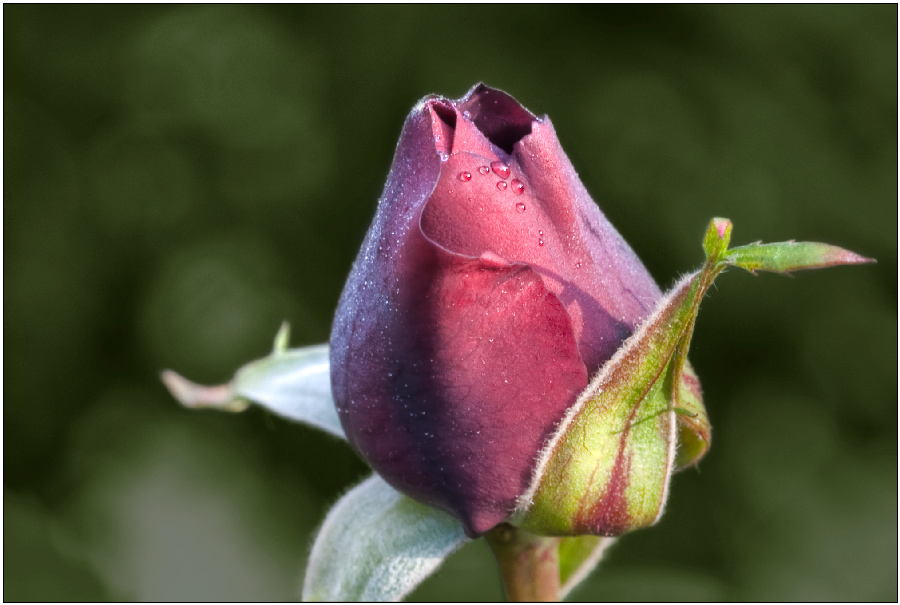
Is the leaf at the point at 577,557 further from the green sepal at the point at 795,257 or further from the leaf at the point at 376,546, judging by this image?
the green sepal at the point at 795,257

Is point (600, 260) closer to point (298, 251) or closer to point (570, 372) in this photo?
point (570, 372)

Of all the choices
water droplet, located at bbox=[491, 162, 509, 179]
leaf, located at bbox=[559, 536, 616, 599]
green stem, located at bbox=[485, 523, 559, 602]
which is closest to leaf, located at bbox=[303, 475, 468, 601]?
green stem, located at bbox=[485, 523, 559, 602]

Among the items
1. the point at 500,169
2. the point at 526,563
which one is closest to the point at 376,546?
the point at 526,563

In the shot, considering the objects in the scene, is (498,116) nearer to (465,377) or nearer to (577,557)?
(465,377)

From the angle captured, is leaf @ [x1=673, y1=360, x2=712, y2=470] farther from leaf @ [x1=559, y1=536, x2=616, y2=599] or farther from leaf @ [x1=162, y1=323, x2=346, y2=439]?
leaf @ [x1=162, y1=323, x2=346, y2=439]

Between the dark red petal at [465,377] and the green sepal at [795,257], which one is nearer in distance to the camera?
the green sepal at [795,257]

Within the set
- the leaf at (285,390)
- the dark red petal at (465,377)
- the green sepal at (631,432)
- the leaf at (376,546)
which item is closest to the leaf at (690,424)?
the green sepal at (631,432)

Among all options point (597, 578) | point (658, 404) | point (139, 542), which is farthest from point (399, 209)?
point (139, 542)
